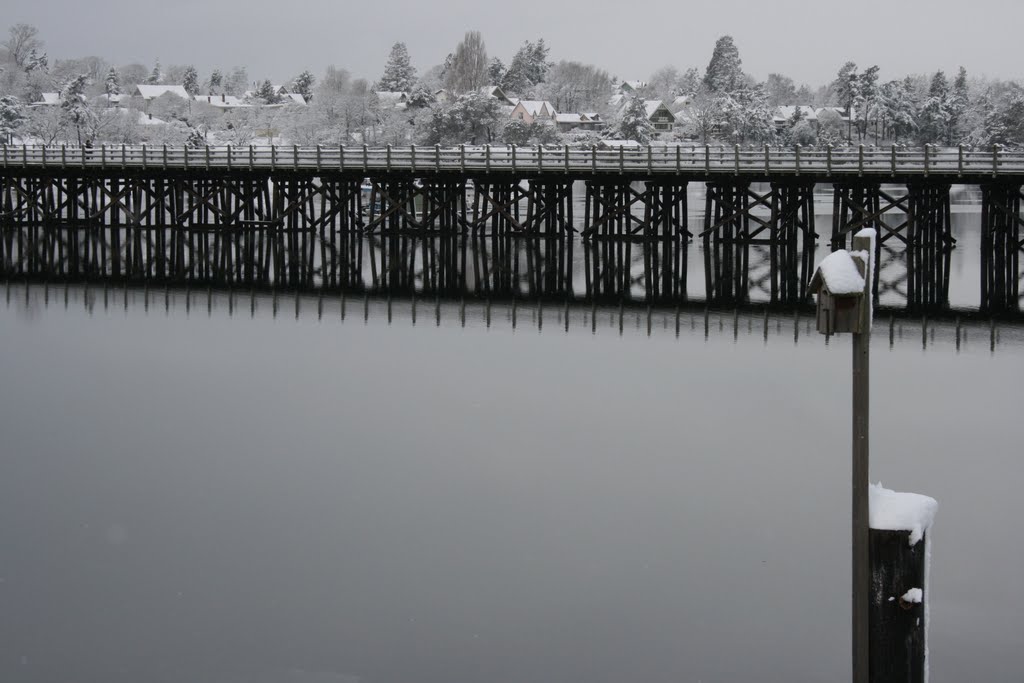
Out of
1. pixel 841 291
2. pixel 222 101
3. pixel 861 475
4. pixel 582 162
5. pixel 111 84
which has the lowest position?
pixel 861 475

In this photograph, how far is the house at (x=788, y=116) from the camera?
4793 inches

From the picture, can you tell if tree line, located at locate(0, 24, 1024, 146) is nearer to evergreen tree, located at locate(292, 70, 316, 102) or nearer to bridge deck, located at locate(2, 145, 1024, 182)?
evergreen tree, located at locate(292, 70, 316, 102)

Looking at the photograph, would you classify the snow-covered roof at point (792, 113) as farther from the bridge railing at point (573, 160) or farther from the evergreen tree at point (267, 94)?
the bridge railing at point (573, 160)

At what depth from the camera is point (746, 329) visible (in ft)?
88.3

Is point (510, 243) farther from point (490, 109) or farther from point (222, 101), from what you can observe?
point (222, 101)

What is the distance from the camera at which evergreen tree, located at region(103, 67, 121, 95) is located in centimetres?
14850

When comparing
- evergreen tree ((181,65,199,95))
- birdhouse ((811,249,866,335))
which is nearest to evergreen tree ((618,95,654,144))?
evergreen tree ((181,65,199,95))

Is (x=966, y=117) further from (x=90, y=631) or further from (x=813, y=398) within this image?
(x=90, y=631)

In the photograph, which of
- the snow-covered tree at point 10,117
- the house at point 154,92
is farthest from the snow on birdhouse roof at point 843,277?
the house at point 154,92

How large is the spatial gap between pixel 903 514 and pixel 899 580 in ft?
1.27

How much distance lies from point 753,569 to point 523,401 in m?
7.79

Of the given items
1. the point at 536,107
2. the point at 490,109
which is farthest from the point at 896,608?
the point at 536,107

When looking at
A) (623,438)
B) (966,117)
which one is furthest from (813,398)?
(966,117)

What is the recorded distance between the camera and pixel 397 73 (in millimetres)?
140250
